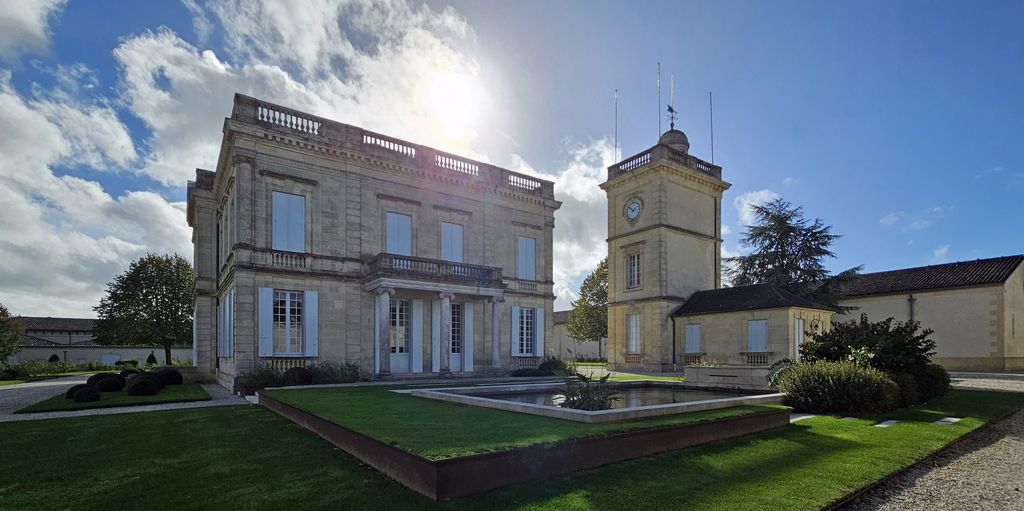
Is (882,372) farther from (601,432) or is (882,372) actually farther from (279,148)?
(279,148)

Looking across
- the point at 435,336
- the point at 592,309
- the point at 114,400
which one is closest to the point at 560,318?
the point at 592,309

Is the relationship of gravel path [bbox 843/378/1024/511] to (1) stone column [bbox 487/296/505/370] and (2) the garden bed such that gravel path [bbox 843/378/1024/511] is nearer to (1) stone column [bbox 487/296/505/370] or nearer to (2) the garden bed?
(2) the garden bed

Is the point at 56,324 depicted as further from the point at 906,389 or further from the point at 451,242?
the point at 906,389

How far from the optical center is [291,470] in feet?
23.0

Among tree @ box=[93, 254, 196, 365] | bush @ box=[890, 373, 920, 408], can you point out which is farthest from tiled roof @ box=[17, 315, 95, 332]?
bush @ box=[890, 373, 920, 408]

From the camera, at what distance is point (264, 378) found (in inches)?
696

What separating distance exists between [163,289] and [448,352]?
33187 millimetres

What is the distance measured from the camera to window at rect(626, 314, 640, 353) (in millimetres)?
31958

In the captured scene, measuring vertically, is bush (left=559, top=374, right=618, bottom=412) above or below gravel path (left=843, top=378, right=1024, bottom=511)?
above

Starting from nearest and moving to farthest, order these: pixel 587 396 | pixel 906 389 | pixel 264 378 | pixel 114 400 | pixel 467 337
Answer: pixel 587 396 < pixel 906 389 < pixel 114 400 < pixel 264 378 < pixel 467 337

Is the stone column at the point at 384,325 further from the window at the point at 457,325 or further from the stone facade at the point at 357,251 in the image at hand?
the window at the point at 457,325

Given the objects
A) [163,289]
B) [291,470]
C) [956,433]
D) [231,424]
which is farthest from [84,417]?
[163,289]

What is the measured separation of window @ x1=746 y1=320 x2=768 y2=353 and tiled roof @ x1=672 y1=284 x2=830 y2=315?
2.70 feet

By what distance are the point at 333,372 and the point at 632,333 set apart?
63.1ft
